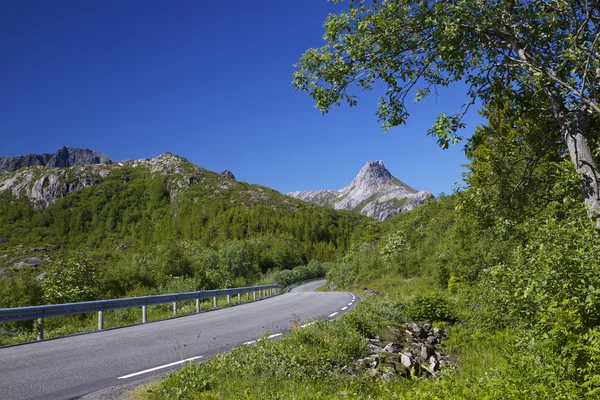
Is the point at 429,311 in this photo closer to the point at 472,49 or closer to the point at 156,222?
the point at 472,49

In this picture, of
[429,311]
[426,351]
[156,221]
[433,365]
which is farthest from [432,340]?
[156,221]

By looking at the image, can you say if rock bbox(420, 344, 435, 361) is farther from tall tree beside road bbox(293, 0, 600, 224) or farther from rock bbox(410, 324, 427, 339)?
tall tree beside road bbox(293, 0, 600, 224)

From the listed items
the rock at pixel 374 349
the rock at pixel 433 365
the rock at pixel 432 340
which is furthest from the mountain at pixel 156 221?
the rock at pixel 433 365

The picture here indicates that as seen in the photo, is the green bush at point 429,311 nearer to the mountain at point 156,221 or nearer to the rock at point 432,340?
the rock at point 432,340

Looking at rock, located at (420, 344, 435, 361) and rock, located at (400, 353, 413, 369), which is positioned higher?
rock, located at (400, 353, 413, 369)

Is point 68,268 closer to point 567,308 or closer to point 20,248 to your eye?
point 567,308

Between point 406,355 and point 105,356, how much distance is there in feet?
19.6

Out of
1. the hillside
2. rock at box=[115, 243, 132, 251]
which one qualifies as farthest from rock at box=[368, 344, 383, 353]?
rock at box=[115, 243, 132, 251]

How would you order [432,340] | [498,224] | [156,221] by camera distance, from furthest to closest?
[156,221] → [432,340] → [498,224]

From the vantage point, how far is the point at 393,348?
9.73 metres

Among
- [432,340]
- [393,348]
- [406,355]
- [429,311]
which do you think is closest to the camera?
[406,355]

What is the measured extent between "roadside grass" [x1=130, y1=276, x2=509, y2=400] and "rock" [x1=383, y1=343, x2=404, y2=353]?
771mm

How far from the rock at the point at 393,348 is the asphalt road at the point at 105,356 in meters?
2.97

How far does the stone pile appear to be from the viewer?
790cm
